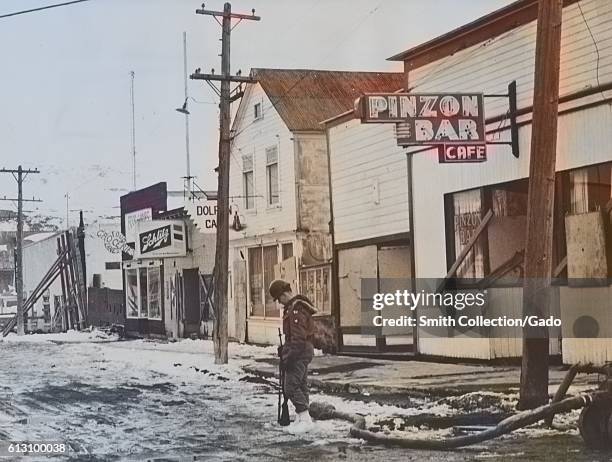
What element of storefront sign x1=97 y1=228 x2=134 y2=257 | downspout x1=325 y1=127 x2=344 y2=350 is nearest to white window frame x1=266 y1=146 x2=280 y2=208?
downspout x1=325 y1=127 x2=344 y2=350

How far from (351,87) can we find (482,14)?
1.11 meters

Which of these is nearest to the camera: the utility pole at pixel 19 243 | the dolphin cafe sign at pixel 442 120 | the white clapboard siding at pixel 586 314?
the white clapboard siding at pixel 586 314

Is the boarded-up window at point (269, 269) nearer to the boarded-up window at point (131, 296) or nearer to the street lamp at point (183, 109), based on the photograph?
the street lamp at point (183, 109)

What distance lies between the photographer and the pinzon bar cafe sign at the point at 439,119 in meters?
7.55

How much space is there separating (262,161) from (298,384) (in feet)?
8.95

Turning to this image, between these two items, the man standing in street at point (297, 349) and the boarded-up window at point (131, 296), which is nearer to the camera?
the man standing in street at point (297, 349)

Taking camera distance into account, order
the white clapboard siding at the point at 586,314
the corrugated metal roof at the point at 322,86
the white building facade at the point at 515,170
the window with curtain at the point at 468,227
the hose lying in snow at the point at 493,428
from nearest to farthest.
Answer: the hose lying in snow at the point at 493,428
the white clapboard siding at the point at 586,314
the white building facade at the point at 515,170
the corrugated metal roof at the point at 322,86
the window with curtain at the point at 468,227

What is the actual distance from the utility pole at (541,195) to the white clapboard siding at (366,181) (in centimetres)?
163

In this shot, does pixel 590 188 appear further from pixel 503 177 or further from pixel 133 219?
pixel 133 219

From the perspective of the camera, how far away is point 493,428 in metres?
6.26

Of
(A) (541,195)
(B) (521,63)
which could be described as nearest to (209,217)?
(B) (521,63)

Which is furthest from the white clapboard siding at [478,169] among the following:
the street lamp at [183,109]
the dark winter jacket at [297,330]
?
the street lamp at [183,109]

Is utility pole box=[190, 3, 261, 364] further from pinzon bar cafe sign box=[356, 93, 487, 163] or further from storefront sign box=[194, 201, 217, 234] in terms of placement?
pinzon bar cafe sign box=[356, 93, 487, 163]

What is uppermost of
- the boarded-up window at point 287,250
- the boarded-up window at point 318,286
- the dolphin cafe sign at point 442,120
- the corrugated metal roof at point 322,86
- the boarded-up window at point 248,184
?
the corrugated metal roof at point 322,86
